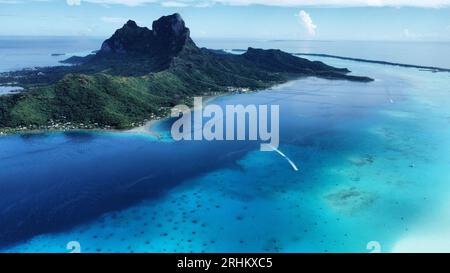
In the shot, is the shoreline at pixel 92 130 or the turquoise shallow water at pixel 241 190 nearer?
the turquoise shallow water at pixel 241 190

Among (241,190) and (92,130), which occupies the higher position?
(92,130)

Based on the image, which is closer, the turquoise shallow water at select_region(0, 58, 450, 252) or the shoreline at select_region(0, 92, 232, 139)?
the turquoise shallow water at select_region(0, 58, 450, 252)

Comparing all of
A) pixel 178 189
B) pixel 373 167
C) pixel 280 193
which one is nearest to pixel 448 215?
pixel 373 167

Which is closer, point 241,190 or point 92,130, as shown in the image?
point 241,190

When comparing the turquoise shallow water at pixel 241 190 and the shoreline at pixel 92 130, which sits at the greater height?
the shoreline at pixel 92 130

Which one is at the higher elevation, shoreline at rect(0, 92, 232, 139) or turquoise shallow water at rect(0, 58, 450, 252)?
shoreline at rect(0, 92, 232, 139)

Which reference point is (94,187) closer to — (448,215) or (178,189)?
(178,189)
